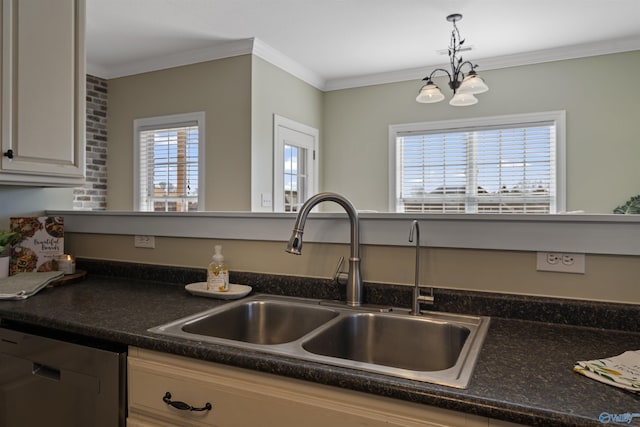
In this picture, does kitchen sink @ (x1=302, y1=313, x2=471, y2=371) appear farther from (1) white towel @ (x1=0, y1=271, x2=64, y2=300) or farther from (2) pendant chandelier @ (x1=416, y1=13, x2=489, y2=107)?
(2) pendant chandelier @ (x1=416, y1=13, x2=489, y2=107)

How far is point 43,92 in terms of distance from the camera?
1.72 metres

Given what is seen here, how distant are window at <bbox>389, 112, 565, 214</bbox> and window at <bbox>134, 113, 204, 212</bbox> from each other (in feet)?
6.99

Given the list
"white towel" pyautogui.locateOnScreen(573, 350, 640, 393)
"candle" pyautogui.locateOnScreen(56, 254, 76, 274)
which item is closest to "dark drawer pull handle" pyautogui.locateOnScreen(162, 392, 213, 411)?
"white towel" pyautogui.locateOnScreen(573, 350, 640, 393)

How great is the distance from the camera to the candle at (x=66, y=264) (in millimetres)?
1886

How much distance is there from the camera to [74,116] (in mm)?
1840

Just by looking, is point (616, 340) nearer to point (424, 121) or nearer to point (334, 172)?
point (424, 121)

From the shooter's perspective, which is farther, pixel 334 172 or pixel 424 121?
pixel 334 172

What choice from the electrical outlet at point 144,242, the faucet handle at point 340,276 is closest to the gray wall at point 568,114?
the electrical outlet at point 144,242

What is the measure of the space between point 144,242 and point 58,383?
831mm

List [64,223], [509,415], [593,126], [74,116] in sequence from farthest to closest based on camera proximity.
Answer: [593,126], [64,223], [74,116], [509,415]

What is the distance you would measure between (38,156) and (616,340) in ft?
6.83

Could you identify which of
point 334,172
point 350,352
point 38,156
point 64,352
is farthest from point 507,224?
point 334,172

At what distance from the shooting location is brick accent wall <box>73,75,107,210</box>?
14.9 feet

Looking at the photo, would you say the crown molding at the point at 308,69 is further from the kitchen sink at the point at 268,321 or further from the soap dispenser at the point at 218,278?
the kitchen sink at the point at 268,321
